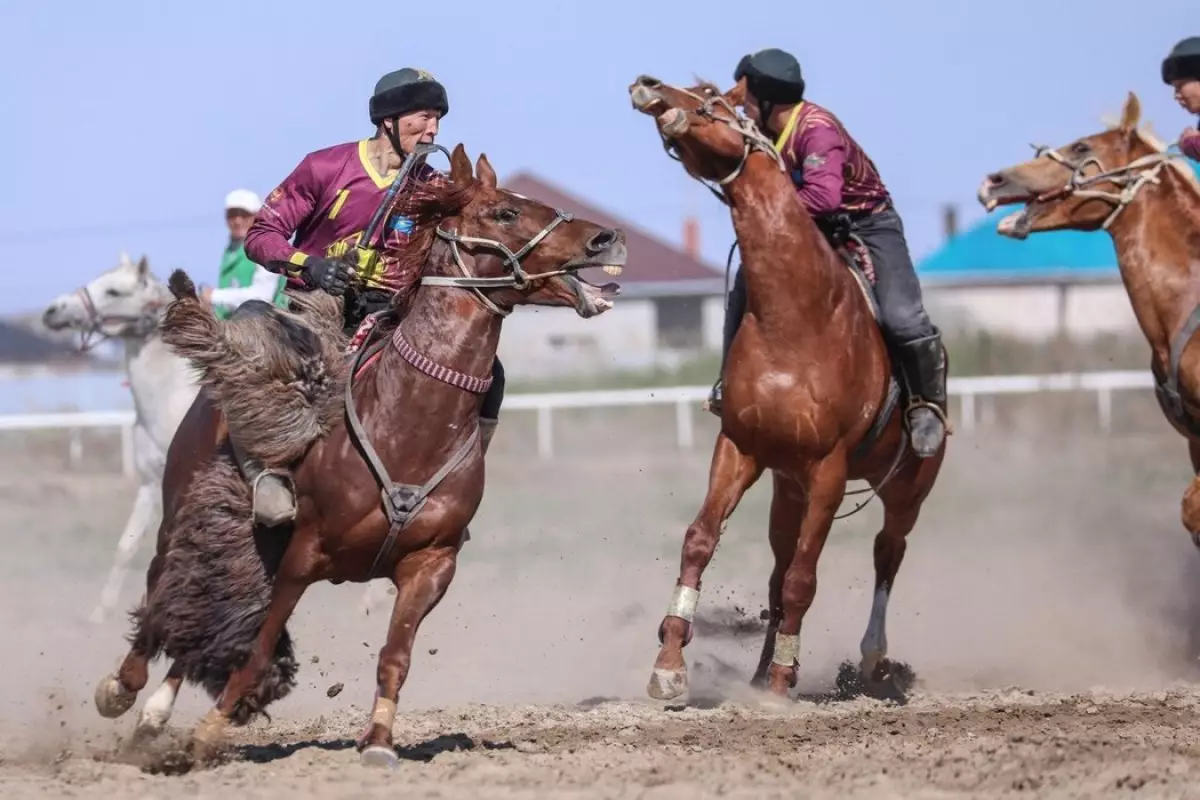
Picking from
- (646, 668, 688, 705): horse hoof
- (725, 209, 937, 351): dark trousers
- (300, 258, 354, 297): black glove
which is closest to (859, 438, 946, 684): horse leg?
(725, 209, 937, 351): dark trousers

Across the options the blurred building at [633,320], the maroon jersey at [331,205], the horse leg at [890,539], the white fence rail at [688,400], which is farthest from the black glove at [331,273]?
the blurred building at [633,320]

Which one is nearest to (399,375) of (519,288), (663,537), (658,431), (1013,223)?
(519,288)

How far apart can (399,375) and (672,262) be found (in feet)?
120

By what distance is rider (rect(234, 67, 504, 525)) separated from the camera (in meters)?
6.32

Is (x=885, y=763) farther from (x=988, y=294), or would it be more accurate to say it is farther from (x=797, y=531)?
(x=988, y=294)

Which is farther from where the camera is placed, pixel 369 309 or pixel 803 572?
pixel 803 572

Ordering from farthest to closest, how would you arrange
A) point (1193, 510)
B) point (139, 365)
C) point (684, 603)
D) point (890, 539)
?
point (139, 365) < point (890, 539) < point (1193, 510) < point (684, 603)

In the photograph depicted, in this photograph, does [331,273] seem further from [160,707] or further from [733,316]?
[733,316]

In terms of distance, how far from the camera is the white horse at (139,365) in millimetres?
10289

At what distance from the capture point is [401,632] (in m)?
5.69

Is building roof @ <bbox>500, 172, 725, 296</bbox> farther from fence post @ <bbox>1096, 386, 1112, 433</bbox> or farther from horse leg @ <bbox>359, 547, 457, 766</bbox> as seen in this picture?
horse leg @ <bbox>359, 547, 457, 766</bbox>

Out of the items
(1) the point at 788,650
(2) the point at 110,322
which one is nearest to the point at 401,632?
(1) the point at 788,650

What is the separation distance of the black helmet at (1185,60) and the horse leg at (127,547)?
608 cm

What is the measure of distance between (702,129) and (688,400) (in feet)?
34.0
